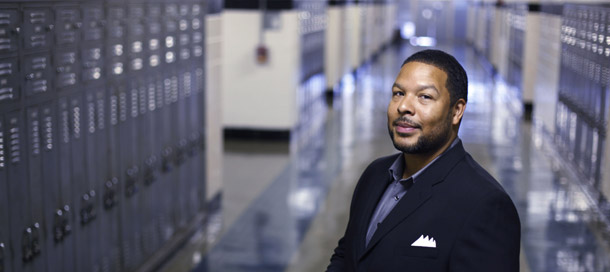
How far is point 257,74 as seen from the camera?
1069 cm

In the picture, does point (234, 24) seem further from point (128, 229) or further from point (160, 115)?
point (128, 229)

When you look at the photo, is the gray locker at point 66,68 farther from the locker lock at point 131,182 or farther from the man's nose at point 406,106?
the man's nose at point 406,106

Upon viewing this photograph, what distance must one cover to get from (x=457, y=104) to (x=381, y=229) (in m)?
0.39

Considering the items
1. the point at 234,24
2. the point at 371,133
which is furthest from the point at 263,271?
the point at 371,133

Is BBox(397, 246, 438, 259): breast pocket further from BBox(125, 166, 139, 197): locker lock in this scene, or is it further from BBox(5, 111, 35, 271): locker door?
BBox(125, 166, 139, 197): locker lock

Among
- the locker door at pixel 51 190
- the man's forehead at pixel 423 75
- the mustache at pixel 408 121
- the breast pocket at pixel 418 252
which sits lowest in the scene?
the locker door at pixel 51 190

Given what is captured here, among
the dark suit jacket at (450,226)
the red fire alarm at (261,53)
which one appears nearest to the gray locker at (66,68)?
the dark suit jacket at (450,226)

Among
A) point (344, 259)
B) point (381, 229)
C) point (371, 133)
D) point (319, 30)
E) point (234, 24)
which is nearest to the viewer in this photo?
point (381, 229)

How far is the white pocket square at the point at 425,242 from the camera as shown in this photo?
1.89 meters

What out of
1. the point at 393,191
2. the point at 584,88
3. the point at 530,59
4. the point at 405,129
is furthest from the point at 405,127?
the point at 530,59

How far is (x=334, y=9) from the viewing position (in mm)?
16031

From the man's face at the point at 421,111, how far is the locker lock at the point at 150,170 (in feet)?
12.1

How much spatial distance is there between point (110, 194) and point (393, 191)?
305cm

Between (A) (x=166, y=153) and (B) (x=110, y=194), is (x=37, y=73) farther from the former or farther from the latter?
(A) (x=166, y=153)
